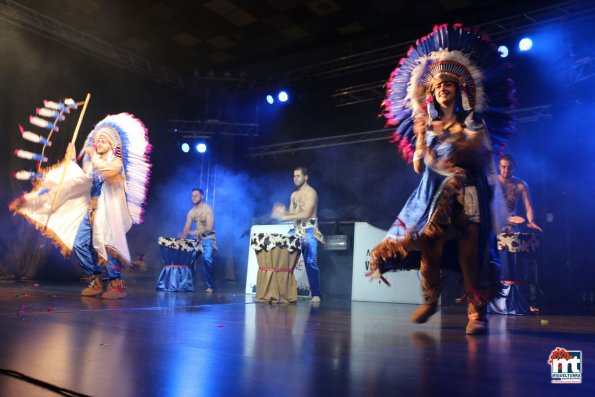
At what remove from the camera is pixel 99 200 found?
5375mm

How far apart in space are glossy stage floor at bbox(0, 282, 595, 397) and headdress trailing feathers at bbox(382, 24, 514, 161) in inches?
63.9

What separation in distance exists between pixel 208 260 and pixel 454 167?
6128 millimetres

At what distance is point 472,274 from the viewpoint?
10.6 ft

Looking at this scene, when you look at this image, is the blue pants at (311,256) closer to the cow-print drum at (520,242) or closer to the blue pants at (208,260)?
the blue pants at (208,260)

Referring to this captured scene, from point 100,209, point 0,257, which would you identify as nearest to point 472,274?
point 100,209

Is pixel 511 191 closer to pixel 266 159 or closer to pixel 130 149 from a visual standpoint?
pixel 130 149

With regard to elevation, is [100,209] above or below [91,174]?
below

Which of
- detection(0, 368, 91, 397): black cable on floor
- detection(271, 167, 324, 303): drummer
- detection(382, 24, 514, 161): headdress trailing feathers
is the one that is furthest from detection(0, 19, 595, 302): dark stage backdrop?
detection(0, 368, 91, 397): black cable on floor

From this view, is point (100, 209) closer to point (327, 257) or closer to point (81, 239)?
point (81, 239)

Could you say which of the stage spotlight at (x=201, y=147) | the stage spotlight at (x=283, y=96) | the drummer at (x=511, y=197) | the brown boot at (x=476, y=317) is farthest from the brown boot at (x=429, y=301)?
the stage spotlight at (x=201, y=147)

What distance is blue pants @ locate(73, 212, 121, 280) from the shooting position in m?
5.29

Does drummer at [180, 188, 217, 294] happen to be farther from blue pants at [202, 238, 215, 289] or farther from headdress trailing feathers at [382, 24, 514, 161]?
headdress trailing feathers at [382, 24, 514, 161]

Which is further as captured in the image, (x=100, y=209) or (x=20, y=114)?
(x=20, y=114)

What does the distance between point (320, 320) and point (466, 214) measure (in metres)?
1.47
